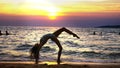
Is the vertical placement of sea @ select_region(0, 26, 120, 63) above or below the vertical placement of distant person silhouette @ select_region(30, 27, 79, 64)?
below

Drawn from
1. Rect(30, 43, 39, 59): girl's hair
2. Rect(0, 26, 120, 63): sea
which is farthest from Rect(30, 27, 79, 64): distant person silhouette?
Rect(0, 26, 120, 63): sea

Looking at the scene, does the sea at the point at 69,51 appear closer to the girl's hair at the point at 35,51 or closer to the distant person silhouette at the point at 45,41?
the girl's hair at the point at 35,51

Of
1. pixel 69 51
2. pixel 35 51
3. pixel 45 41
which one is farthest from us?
pixel 69 51

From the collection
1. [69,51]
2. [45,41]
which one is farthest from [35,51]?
[69,51]

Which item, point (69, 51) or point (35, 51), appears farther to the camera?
point (69, 51)

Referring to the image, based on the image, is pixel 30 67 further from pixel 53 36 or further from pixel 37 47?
pixel 53 36

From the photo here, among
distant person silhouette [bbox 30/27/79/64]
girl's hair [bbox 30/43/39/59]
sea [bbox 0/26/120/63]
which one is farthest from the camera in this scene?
sea [bbox 0/26/120/63]

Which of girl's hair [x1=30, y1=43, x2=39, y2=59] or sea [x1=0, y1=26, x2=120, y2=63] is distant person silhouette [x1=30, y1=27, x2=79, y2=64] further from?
sea [x1=0, y1=26, x2=120, y2=63]

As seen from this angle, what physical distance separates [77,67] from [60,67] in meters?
0.96

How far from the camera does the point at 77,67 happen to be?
12070 millimetres

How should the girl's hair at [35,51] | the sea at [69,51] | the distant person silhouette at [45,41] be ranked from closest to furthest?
the distant person silhouette at [45,41] < the girl's hair at [35,51] < the sea at [69,51]

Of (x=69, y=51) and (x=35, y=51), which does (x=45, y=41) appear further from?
(x=69, y=51)

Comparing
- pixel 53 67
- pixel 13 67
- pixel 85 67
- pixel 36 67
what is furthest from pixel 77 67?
pixel 13 67

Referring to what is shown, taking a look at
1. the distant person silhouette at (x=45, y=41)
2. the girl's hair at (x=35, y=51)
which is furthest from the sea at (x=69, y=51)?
the distant person silhouette at (x=45, y=41)
